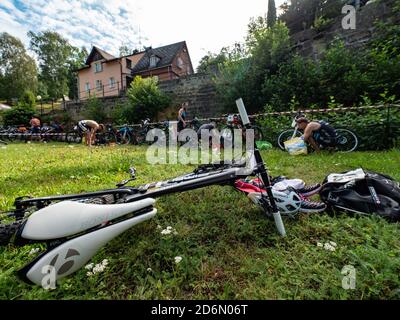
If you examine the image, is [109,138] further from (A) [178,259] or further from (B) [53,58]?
(B) [53,58]

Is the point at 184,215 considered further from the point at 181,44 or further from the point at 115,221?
the point at 181,44

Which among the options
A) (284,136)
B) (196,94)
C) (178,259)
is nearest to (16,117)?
(196,94)

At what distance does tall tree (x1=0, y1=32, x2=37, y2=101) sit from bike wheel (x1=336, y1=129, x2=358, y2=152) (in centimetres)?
4402

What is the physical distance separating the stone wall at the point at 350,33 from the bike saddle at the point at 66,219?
1163 centimetres

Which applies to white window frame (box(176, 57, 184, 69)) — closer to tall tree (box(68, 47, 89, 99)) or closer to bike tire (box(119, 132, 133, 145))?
bike tire (box(119, 132, 133, 145))

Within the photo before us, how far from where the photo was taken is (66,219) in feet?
4.09

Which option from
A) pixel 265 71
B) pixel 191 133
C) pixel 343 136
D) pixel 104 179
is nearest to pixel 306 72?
pixel 265 71

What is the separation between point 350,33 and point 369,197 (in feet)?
35.2

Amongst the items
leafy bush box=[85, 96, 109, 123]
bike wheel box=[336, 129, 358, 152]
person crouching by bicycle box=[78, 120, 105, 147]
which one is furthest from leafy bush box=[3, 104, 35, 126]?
bike wheel box=[336, 129, 358, 152]

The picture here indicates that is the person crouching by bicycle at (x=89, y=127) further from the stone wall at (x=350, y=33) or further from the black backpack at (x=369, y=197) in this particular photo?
the stone wall at (x=350, y=33)

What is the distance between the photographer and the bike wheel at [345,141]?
548cm

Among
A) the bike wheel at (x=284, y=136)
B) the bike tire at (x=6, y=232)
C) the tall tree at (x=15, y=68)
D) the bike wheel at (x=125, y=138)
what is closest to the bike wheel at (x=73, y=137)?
the bike wheel at (x=125, y=138)

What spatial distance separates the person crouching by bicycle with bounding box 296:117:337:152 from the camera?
5.18 meters
